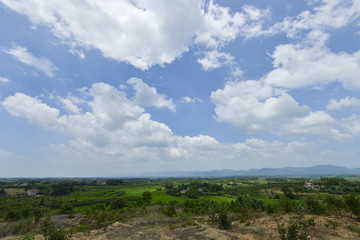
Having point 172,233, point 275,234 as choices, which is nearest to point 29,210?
point 172,233

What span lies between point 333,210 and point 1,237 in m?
35.1

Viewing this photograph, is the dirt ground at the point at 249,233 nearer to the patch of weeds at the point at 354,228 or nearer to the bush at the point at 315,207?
the patch of weeds at the point at 354,228

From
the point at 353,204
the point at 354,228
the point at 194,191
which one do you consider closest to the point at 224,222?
the point at 354,228

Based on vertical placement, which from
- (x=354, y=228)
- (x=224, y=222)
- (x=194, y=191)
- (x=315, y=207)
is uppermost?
(x=315, y=207)

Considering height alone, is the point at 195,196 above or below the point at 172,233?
below

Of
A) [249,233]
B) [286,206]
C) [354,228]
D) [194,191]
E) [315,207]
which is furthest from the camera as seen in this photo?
[194,191]

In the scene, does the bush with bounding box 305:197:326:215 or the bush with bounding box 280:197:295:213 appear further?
the bush with bounding box 280:197:295:213

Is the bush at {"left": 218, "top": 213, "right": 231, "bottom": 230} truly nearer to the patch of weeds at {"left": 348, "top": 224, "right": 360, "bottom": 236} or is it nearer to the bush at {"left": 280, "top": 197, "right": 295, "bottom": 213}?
the bush at {"left": 280, "top": 197, "right": 295, "bottom": 213}

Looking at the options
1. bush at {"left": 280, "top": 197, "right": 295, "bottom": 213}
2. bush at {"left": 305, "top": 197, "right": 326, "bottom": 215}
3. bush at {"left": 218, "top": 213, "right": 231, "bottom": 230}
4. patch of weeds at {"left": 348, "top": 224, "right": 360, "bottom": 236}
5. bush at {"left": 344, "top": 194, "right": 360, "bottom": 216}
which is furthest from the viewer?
bush at {"left": 280, "top": 197, "right": 295, "bottom": 213}

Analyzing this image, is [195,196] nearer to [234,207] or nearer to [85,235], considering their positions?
[234,207]

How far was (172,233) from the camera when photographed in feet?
58.0

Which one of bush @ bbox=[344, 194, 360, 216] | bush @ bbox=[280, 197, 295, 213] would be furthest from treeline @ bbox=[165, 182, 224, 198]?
bush @ bbox=[344, 194, 360, 216]

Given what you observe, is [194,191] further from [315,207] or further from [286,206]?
[315,207]

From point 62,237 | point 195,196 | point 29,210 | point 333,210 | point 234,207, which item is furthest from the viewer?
point 195,196
